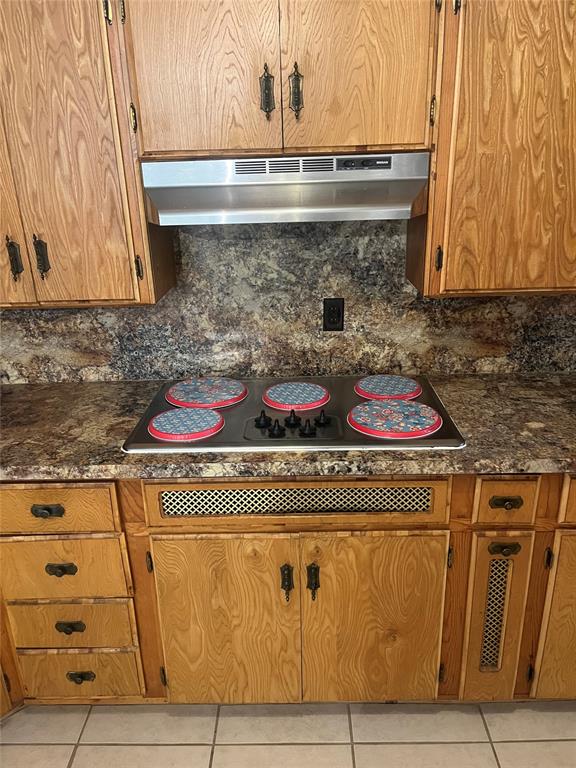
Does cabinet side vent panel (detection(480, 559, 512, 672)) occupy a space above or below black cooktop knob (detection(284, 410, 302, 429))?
below

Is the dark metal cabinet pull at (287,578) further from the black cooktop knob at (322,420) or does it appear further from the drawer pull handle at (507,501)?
the drawer pull handle at (507,501)

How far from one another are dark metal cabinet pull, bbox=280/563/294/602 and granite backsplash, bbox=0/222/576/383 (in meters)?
0.73

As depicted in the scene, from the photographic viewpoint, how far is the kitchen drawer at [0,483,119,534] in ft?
5.15

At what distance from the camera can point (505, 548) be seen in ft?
5.24

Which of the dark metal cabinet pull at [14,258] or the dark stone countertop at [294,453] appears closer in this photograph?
the dark stone countertop at [294,453]

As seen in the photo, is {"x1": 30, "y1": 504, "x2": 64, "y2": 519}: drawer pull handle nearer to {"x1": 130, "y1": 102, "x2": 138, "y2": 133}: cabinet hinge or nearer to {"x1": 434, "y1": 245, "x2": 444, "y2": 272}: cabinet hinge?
{"x1": 130, "y1": 102, "x2": 138, "y2": 133}: cabinet hinge

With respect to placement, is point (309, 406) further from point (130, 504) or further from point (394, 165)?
point (394, 165)

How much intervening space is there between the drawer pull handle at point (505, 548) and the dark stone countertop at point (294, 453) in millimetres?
223

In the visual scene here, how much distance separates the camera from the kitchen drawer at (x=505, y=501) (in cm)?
154

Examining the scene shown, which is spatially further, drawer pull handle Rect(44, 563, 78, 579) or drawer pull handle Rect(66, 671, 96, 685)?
drawer pull handle Rect(66, 671, 96, 685)

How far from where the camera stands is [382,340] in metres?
2.06

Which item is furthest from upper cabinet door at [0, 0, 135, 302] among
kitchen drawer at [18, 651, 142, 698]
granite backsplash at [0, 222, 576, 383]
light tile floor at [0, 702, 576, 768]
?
light tile floor at [0, 702, 576, 768]

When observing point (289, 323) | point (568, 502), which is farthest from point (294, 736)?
point (289, 323)

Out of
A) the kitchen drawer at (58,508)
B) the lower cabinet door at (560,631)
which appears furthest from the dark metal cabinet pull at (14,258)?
the lower cabinet door at (560,631)
